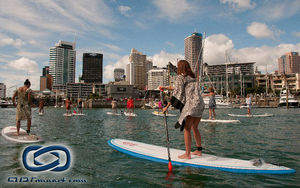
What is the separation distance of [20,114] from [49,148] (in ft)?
13.4

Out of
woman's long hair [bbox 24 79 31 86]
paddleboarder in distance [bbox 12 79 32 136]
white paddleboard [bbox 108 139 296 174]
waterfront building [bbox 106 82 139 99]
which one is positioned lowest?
white paddleboard [bbox 108 139 296 174]

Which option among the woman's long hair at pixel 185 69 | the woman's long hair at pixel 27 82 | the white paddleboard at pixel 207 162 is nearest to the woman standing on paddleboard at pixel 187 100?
the woman's long hair at pixel 185 69

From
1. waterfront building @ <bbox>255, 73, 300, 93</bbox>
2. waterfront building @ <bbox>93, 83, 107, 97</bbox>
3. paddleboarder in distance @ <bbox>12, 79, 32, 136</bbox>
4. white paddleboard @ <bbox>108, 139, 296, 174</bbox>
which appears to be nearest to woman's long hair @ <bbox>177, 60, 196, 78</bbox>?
white paddleboard @ <bbox>108, 139, 296, 174</bbox>

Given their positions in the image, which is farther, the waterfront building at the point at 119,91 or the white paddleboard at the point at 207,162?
the waterfront building at the point at 119,91

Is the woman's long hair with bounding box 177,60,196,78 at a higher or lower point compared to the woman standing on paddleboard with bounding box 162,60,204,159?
higher

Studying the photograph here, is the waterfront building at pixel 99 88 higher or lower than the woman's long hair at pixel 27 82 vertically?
higher

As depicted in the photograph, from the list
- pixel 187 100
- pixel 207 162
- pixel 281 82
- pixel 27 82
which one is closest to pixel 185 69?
pixel 187 100

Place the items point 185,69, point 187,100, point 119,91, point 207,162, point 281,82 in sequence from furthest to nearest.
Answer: point 119,91
point 281,82
point 185,69
point 187,100
point 207,162

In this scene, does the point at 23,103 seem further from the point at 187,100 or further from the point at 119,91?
the point at 119,91

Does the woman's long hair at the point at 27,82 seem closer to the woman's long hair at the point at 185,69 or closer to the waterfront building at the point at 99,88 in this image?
the woman's long hair at the point at 185,69

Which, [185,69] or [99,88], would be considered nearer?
[185,69]

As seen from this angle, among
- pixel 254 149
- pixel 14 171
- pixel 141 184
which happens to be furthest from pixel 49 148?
pixel 254 149

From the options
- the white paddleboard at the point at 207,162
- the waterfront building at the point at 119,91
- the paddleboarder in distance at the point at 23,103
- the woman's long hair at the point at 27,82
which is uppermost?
the waterfront building at the point at 119,91

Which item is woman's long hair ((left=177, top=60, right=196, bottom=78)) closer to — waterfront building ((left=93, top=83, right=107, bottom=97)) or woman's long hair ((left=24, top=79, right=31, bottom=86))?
woman's long hair ((left=24, top=79, right=31, bottom=86))
